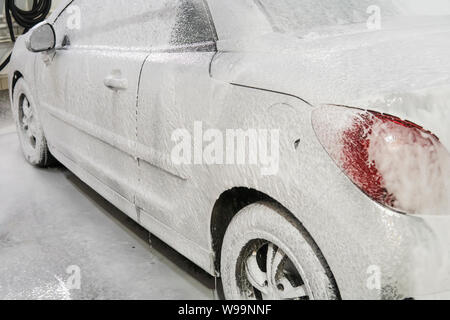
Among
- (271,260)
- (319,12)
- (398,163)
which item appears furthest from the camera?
(319,12)

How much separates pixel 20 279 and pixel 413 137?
1.91 metres

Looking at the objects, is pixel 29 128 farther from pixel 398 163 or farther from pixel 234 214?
pixel 398 163

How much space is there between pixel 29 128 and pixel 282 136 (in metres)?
2.92

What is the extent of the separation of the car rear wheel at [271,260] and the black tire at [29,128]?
2.32m

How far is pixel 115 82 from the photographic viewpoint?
7.34ft

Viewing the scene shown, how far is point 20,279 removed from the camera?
229 centimetres

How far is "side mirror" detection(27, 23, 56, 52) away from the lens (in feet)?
9.60

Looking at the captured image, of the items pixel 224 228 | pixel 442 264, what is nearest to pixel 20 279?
pixel 224 228

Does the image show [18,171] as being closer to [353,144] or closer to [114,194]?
[114,194]

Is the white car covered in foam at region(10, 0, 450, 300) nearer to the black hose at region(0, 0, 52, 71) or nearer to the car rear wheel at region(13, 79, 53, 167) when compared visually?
the car rear wheel at region(13, 79, 53, 167)

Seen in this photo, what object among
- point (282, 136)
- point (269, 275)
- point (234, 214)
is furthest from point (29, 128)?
point (282, 136)

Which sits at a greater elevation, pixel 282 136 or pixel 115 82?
pixel 115 82

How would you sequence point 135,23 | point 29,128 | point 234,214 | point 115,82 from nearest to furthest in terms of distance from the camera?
point 234,214 < point 115,82 < point 135,23 < point 29,128

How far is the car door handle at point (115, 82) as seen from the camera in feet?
7.20
